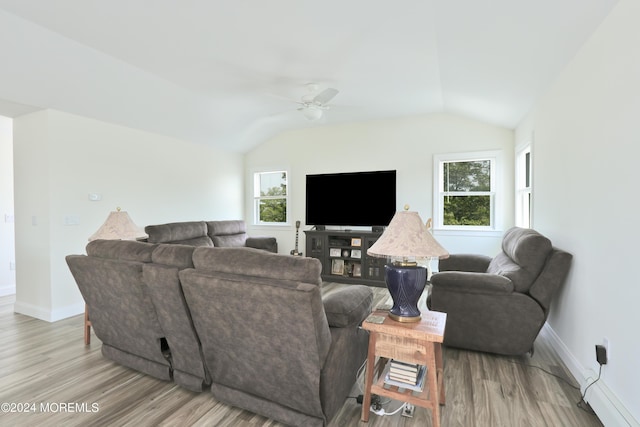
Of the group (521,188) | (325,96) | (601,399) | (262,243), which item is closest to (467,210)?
(521,188)

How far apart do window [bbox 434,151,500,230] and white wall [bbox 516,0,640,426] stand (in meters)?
2.06

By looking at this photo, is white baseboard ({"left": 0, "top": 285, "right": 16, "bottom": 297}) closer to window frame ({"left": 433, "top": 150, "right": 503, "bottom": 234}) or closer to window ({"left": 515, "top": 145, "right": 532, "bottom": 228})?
window frame ({"left": 433, "top": 150, "right": 503, "bottom": 234})

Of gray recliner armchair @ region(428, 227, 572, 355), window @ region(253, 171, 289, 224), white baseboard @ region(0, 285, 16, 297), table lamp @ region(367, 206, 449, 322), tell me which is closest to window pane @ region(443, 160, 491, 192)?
gray recliner armchair @ region(428, 227, 572, 355)

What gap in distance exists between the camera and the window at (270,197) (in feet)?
21.1

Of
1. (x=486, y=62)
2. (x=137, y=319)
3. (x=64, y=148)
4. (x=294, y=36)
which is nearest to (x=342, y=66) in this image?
(x=294, y=36)

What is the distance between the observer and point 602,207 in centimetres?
192

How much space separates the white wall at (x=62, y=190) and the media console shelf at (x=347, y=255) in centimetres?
278

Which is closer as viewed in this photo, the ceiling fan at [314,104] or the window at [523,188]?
the ceiling fan at [314,104]

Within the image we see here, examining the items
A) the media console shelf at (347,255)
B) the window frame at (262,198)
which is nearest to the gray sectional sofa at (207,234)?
the window frame at (262,198)

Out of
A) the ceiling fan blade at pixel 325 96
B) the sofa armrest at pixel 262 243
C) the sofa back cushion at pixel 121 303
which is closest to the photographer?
the sofa back cushion at pixel 121 303

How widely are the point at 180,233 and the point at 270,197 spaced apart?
2134mm

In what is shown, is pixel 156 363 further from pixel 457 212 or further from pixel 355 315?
pixel 457 212

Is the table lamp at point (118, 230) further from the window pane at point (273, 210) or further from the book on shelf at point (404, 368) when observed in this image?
the window pane at point (273, 210)

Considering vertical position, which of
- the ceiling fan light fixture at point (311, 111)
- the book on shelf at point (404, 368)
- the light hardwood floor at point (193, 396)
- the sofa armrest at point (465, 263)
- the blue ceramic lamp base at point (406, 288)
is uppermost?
the ceiling fan light fixture at point (311, 111)
